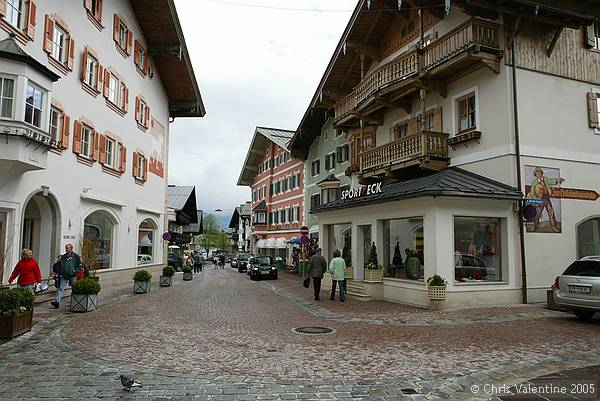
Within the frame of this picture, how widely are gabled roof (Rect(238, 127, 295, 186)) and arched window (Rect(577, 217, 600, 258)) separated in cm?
2484

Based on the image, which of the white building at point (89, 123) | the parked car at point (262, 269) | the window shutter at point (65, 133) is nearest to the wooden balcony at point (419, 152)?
the white building at point (89, 123)

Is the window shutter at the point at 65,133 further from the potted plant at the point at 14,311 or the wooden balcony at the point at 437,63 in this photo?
the wooden balcony at the point at 437,63

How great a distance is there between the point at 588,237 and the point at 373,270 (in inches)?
296

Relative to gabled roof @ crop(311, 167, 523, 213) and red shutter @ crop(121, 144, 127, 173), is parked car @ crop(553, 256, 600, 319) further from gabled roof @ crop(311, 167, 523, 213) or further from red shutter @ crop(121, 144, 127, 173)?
red shutter @ crop(121, 144, 127, 173)

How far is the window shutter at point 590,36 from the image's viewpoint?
17.1 metres

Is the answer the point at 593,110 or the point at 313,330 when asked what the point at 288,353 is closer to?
the point at 313,330

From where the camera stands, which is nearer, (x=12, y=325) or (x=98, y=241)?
(x=12, y=325)

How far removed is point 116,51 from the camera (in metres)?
21.3

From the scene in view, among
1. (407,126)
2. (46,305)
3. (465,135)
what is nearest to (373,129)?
(407,126)

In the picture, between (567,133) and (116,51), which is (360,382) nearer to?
(567,133)

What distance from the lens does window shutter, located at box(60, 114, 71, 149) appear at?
1614cm

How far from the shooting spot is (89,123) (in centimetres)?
1850

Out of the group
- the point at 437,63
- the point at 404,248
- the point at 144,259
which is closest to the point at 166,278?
the point at 144,259

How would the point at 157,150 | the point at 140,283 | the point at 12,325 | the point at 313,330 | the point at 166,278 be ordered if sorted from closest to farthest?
the point at 12,325
the point at 313,330
the point at 140,283
the point at 166,278
the point at 157,150
